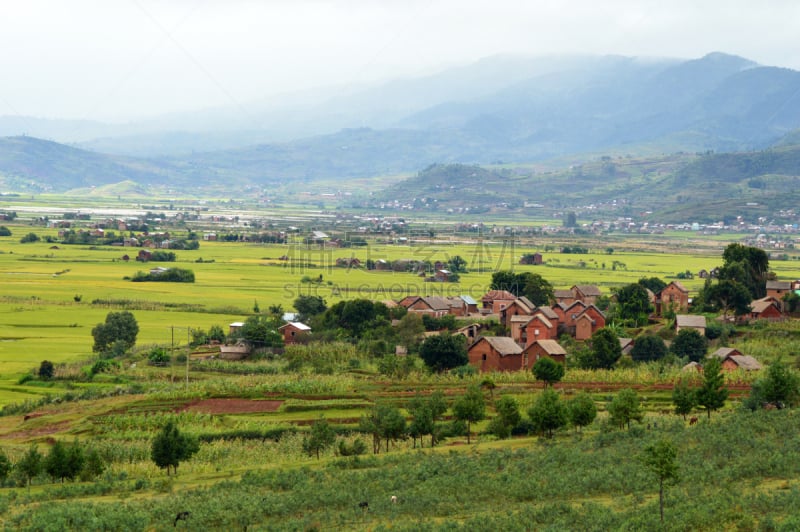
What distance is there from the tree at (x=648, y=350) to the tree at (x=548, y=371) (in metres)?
6.52

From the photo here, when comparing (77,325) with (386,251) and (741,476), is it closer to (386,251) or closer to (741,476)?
(741,476)

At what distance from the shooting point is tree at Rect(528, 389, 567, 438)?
2700 centimetres

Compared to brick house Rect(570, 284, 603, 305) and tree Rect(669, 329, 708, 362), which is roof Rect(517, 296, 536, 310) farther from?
tree Rect(669, 329, 708, 362)

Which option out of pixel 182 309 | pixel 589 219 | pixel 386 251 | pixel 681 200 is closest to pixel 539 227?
pixel 589 219

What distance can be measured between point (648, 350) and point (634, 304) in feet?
28.0

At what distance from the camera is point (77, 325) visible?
4809 centimetres

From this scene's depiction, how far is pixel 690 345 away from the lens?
3997 cm

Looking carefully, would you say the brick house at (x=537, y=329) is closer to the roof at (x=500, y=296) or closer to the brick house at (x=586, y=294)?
the roof at (x=500, y=296)

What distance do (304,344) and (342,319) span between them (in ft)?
8.81

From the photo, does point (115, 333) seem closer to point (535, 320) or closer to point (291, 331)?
point (291, 331)

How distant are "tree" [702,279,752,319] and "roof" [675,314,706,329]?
321 cm

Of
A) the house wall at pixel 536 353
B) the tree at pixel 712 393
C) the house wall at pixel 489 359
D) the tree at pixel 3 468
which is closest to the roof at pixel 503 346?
the house wall at pixel 489 359

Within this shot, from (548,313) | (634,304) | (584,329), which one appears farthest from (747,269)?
(548,313)

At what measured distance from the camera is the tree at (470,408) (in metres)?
27.7
